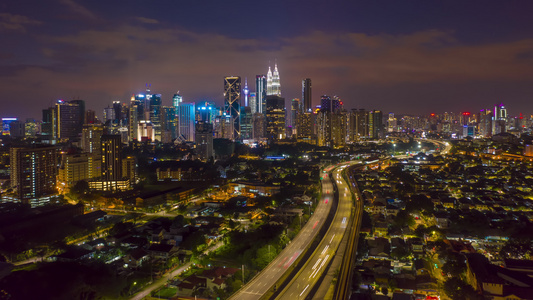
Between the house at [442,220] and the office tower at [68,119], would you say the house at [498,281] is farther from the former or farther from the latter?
the office tower at [68,119]

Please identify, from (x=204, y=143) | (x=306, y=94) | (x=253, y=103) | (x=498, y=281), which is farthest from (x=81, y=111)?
(x=498, y=281)

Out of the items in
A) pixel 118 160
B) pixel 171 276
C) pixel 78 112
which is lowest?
pixel 171 276

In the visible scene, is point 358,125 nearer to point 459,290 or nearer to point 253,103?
point 253,103

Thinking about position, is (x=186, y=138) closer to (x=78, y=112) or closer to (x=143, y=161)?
(x=78, y=112)

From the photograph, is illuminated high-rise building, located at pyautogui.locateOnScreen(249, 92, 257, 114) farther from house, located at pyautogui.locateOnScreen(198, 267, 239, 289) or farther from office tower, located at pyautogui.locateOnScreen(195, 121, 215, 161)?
house, located at pyautogui.locateOnScreen(198, 267, 239, 289)

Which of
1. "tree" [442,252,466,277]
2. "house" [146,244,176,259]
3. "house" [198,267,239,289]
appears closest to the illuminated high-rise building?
"house" [146,244,176,259]

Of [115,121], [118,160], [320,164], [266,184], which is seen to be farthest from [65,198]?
[115,121]

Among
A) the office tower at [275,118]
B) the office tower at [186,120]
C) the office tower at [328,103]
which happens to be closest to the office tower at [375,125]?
the office tower at [328,103]
